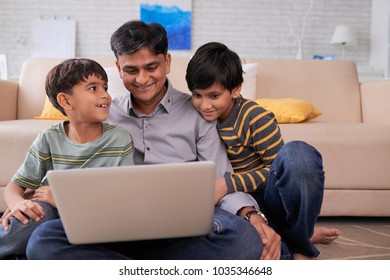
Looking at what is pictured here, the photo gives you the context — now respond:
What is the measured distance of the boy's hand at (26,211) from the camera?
103 cm

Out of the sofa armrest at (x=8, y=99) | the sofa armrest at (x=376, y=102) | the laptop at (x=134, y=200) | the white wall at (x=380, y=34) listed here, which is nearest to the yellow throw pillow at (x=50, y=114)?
the sofa armrest at (x=8, y=99)

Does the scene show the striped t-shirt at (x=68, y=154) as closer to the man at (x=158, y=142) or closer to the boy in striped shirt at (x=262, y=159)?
the man at (x=158, y=142)

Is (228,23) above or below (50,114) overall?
above

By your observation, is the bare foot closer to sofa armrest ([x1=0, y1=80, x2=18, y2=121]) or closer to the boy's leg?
the boy's leg

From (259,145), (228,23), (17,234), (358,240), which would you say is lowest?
(358,240)

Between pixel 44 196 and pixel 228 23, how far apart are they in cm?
338

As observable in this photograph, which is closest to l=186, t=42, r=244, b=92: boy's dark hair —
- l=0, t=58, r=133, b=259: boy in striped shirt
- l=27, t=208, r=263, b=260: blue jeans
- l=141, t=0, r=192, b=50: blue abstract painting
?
l=0, t=58, r=133, b=259: boy in striped shirt

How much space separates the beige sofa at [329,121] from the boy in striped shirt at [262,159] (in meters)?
0.68

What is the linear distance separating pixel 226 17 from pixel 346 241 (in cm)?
303

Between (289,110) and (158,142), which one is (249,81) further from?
(158,142)

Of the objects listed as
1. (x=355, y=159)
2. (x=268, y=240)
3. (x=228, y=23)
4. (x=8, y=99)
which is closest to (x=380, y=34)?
(x=228, y=23)

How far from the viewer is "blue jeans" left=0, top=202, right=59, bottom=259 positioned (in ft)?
3.44

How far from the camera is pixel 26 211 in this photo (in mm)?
1035
